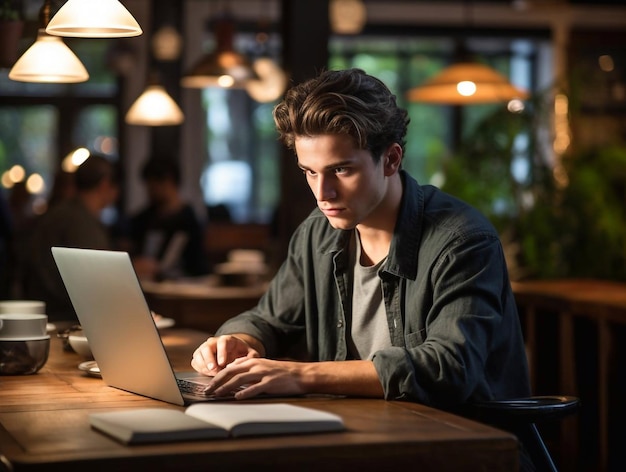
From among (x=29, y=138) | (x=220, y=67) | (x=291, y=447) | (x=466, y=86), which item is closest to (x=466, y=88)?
(x=466, y=86)

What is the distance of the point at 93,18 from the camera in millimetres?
3152

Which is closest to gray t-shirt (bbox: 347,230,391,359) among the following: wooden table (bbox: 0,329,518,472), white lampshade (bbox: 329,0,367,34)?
wooden table (bbox: 0,329,518,472)

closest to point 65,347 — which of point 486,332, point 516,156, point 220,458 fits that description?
point 486,332

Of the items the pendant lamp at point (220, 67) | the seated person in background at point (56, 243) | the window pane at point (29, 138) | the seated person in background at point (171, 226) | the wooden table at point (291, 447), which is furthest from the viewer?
the window pane at point (29, 138)

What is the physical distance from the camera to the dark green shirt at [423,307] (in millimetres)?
2455

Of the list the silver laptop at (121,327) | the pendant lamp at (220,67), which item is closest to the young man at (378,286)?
the silver laptop at (121,327)

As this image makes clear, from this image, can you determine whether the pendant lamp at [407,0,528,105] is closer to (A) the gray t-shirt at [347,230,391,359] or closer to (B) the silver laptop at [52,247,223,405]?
(A) the gray t-shirt at [347,230,391,359]

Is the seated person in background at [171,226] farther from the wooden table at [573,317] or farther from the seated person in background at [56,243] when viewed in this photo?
the wooden table at [573,317]

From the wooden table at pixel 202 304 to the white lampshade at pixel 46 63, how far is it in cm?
259

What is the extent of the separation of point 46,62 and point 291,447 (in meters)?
2.16

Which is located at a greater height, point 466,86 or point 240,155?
point 466,86

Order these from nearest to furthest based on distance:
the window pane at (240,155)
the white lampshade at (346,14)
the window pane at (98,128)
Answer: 1. the white lampshade at (346,14)
2. the window pane at (98,128)
3. the window pane at (240,155)

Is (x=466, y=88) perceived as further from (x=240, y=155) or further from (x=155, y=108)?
(x=240, y=155)

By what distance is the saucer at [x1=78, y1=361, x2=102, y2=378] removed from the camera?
2.77 metres
